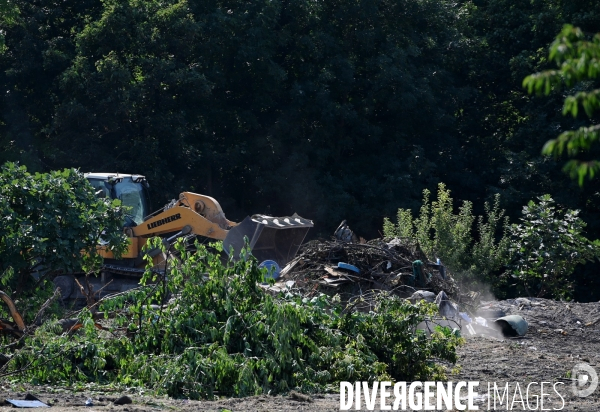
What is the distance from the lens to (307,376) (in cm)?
847

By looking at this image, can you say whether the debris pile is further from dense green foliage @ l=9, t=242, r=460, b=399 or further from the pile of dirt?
dense green foliage @ l=9, t=242, r=460, b=399

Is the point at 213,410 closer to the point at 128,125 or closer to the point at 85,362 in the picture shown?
the point at 85,362

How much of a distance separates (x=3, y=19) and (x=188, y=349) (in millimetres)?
18219

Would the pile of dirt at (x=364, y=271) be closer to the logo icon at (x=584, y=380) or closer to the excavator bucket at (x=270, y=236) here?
the excavator bucket at (x=270, y=236)

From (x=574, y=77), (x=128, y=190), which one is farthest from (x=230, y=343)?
(x=128, y=190)

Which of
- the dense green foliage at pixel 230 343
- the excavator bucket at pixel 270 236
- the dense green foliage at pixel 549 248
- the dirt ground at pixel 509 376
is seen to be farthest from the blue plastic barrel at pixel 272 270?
the dense green foliage at pixel 549 248

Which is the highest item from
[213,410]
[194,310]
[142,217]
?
[142,217]

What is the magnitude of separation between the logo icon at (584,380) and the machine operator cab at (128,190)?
9268 millimetres

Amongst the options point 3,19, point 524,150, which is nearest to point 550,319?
point 524,150

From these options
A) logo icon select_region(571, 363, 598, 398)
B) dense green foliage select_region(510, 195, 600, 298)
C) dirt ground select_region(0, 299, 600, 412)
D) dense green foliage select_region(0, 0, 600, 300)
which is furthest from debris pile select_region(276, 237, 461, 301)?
dense green foliage select_region(0, 0, 600, 300)

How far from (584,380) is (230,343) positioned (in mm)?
3757

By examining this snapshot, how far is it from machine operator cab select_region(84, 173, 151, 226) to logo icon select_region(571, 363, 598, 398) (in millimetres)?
9268

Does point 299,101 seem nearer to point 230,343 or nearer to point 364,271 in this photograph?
point 364,271

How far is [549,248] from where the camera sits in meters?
18.5
